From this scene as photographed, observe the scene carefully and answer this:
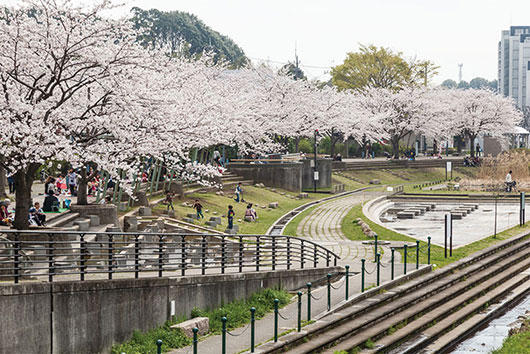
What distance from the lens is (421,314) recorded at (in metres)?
22.4

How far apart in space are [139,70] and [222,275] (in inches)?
325

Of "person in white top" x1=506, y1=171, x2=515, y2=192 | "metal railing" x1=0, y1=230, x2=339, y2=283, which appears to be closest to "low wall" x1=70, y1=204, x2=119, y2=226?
"metal railing" x1=0, y1=230, x2=339, y2=283

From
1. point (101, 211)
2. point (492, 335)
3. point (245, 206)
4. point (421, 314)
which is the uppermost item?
point (101, 211)

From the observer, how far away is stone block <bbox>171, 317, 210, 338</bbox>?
18.5 m

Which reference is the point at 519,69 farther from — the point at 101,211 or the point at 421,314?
the point at 421,314

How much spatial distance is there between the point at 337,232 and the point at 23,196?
62.8 ft

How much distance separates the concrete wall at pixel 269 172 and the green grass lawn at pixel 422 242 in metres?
13.2

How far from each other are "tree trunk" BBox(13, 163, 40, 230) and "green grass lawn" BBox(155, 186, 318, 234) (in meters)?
13.5

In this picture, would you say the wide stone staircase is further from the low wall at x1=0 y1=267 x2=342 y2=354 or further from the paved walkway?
the low wall at x1=0 y1=267 x2=342 y2=354

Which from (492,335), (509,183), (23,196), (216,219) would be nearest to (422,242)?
(216,219)

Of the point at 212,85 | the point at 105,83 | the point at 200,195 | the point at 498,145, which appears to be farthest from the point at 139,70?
the point at 498,145

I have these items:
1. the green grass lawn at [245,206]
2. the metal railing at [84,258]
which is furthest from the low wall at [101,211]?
the green grass lawn at [245,206]

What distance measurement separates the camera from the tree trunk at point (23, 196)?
21938 millimetres

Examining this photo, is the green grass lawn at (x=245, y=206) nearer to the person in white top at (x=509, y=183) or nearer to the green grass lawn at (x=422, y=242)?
the green grass lawn at (x=422, y=242)
